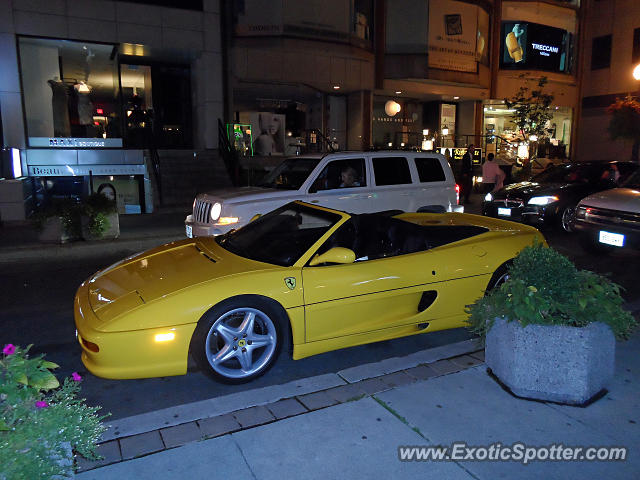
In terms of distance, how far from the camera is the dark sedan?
12.1 m

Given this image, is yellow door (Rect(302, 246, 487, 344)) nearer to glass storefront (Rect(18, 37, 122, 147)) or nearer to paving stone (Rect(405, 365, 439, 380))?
paving stone (Rect(405, 365, 439, 380))

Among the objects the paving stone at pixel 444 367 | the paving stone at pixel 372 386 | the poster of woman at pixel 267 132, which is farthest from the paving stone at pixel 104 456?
the poster of woman at pixel 267 132

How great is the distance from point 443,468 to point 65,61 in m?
19.7

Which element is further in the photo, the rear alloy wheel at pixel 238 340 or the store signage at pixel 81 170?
the store signage at pixel 81 170

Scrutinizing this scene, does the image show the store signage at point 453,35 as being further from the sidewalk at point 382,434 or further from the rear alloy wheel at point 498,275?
the sidewalk at point 382,434

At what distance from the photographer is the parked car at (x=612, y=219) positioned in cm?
855

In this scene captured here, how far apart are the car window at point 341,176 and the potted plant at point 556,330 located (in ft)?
16.7

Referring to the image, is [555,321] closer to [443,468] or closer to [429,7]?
[443,468]

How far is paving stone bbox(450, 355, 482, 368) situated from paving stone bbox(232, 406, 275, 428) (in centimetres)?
185

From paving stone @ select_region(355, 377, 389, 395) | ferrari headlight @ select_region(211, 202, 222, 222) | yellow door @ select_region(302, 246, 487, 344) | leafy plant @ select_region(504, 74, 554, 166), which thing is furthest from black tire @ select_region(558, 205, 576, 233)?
leafy plant @ select_region(504, 74, 554, 166)

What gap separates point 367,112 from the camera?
24094 mm

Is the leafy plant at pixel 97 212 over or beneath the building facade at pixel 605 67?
beneath

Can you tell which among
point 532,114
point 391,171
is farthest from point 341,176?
point 532,114

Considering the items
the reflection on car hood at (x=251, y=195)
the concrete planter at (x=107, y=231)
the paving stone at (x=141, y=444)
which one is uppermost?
the reflection on car hood at (x=251, y=195)
